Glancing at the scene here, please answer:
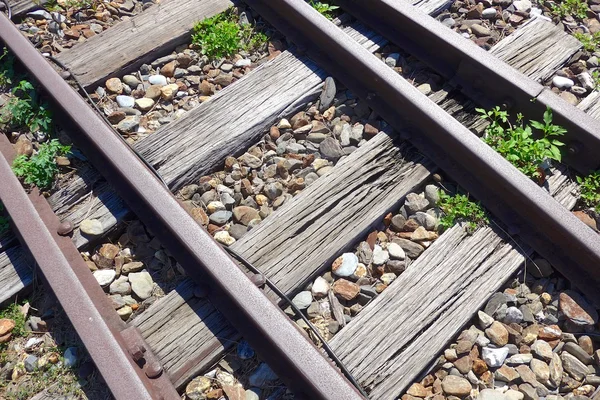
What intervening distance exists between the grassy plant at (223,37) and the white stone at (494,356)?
2537mm

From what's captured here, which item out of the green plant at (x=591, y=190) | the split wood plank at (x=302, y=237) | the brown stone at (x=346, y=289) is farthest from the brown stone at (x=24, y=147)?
the green plant at (x=591, y=190)

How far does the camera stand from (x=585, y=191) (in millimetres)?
3094

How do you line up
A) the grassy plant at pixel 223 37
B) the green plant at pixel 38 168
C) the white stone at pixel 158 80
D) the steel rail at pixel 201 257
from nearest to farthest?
the steel rail at pixel 201 257, the green plant at pixel 38 168, the white stone at pixel 158 80, the grassy plant at pixel 223 37

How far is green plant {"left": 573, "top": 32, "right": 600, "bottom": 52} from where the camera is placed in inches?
146

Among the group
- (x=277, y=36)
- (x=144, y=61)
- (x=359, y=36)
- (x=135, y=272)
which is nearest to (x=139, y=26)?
(x=144, y=61)

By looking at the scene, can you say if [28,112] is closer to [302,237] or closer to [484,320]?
[302,237]

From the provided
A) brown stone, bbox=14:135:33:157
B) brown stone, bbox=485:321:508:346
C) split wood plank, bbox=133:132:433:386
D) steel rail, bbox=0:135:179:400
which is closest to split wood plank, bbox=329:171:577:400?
brown stone, bbox=485:321:508:346

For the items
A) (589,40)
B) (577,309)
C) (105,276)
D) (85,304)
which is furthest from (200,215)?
(589,40)

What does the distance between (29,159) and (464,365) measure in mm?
2762

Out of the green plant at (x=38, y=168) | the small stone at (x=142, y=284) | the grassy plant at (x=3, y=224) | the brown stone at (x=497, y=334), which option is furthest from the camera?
the green plant at (x=38, y=168)

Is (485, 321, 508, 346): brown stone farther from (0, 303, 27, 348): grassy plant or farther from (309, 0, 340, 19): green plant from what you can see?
(309, 0, 340, 19): green plant

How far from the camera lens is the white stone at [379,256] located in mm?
2928

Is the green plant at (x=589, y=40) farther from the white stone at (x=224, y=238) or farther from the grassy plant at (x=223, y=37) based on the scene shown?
the white stone at (x=224, y=238)

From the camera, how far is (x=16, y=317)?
285 centimetres
